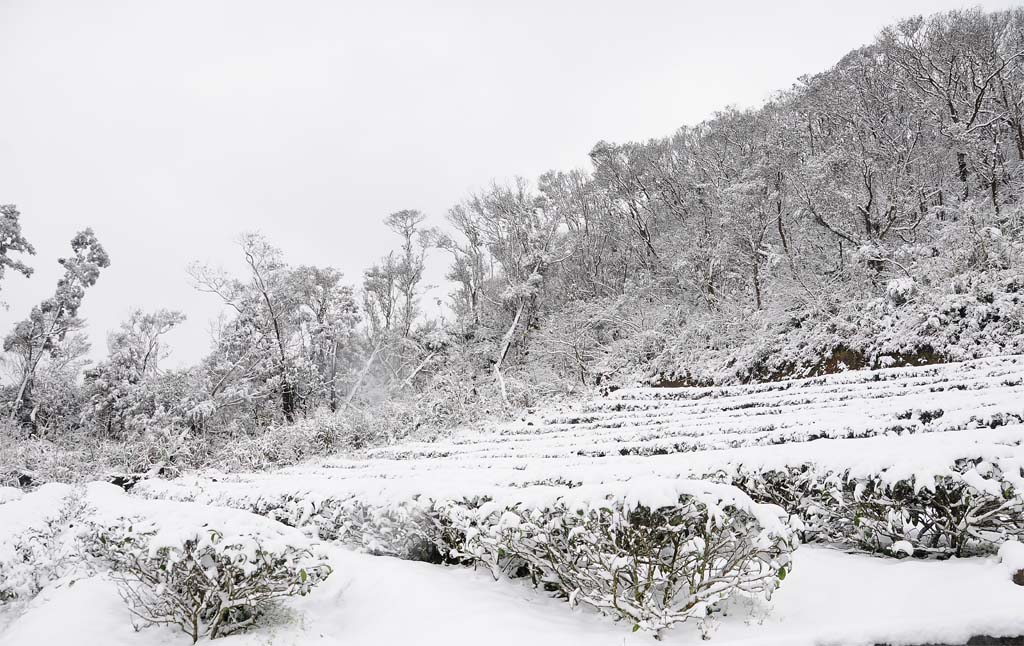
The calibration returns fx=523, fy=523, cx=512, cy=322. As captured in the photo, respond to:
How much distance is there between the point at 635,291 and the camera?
23281 mm

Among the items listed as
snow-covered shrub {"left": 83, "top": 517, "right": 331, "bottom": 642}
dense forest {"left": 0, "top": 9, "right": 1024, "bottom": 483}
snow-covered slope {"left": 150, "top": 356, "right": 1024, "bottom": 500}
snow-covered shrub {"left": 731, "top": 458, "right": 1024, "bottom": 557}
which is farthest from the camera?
dense forest {"left": 0, "top": 9, "right": 1024, "bottom": 483}

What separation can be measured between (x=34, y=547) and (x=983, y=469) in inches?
336

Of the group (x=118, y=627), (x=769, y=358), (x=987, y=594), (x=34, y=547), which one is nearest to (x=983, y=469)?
(x=987, y=594)

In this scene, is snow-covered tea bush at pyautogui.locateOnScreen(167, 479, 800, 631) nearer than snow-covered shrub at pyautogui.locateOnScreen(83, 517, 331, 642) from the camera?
Yes

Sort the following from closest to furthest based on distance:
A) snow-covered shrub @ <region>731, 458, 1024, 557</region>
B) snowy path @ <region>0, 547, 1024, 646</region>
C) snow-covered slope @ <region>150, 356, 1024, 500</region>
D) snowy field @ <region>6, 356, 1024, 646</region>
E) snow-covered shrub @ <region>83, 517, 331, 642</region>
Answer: snowy path @ <region>0, 547, 1024, 646</region>
snowy field @ <region>6, 356, 1024, 646</region>
snow-covered shrub @ <region>731, 458, 1024, 557</region>
snow-covered shrub @ <region>83, 517, 331, 642</region>
snow-covered slope @ <region>150, 356, 1024, 500</region>

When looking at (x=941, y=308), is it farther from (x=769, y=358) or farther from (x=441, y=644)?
(x=441, y=644)

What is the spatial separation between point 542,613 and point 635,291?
20.6 metres

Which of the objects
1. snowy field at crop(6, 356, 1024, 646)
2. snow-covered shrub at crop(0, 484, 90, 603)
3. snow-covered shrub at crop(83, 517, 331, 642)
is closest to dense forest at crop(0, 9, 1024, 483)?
snow-covered shrub at crop(0, 484, 90, 603)

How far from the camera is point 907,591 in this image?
3.19 metres

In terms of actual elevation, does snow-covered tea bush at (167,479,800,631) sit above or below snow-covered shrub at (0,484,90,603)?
above

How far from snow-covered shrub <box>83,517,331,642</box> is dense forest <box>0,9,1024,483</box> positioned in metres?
13.2

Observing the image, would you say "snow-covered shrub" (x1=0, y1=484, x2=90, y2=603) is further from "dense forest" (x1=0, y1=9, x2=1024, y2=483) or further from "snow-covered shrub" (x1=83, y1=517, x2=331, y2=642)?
"dense forest" (x1=0, y1=9, x2=1024, y2=483)

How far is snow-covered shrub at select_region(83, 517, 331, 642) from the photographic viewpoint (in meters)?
3.41

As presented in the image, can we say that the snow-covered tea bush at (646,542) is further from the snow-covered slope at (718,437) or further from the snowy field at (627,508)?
the snow-covered slope at (718,437)
